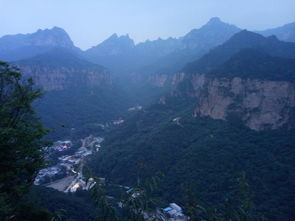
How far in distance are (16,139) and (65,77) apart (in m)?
103

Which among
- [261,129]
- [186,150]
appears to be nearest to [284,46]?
[261,129]

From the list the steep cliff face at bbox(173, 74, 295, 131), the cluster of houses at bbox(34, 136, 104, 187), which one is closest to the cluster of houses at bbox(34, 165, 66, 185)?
the cluster of houses at bbox(34, 136, 104, 187)

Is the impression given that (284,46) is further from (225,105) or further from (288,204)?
(288,204)

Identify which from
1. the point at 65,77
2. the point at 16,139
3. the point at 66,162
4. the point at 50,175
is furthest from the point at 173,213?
the point at 65,77

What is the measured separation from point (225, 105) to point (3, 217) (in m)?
46.3

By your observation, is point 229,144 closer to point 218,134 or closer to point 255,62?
point 218,134

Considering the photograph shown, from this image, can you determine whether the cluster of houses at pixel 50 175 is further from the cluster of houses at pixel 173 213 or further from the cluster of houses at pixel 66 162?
the cluster of houses at pixel 173 213

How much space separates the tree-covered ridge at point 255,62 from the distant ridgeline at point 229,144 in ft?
0.59

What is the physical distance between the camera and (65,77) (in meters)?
109

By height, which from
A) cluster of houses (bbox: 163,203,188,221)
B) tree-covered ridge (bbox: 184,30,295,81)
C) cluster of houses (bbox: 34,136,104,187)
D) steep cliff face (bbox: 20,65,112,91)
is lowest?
cluster of houses (bbox: 34,136,104,187)

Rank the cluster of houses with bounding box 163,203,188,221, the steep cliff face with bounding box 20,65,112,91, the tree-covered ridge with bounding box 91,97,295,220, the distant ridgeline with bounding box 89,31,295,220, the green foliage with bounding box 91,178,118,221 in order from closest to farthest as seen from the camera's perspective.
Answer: the green foliage with bounding box 91,178,118,221, the cluster of houses with bounding box 163,203,188,221, the tree-covered ridge with bounding box 91,97,295,220, the distant ridgeline with bounding box 89,31,295,220, the steep cliff face with bounding box 20,65,112,91

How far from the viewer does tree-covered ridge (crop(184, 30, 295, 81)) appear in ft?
161

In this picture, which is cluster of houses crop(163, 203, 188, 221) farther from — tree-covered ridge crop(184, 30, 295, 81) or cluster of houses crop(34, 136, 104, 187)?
tree-covered ridge crop(184, 30, 295, 81)

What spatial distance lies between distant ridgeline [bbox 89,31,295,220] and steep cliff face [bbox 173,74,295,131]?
0.46 ft
